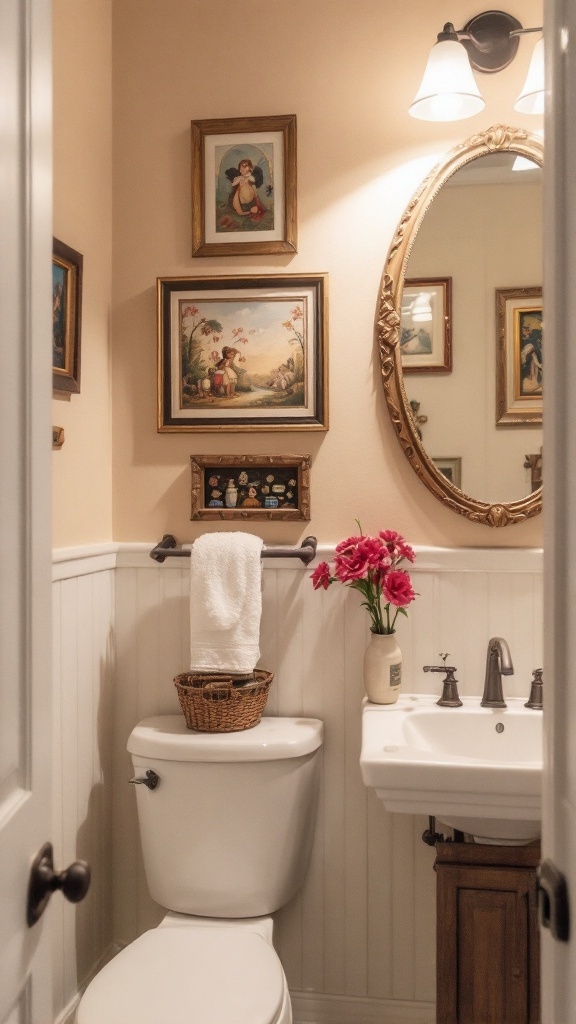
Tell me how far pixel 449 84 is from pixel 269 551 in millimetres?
1105

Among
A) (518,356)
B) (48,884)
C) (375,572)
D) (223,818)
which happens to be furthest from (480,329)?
(48,884)

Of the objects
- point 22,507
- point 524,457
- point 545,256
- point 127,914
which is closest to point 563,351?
point 545,256

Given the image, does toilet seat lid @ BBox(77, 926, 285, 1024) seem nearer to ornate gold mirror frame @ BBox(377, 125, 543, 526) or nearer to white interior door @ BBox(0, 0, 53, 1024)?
white interior door @ BBox(0, 0, 53, 1024)

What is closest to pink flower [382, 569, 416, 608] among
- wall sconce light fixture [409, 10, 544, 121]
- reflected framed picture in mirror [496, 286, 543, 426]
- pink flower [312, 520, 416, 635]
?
pink flower [312, 520, 416, 635]

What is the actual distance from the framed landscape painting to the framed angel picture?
90 millimetres

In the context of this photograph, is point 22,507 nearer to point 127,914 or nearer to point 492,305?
point 492,305

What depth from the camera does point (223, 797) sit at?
1.85 metres

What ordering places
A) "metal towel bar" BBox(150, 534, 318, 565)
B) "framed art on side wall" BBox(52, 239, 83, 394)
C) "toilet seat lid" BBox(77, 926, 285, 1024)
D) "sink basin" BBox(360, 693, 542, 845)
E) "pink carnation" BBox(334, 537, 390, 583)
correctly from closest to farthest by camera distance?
"toilet seat lid" BBox(77, 926, 285, 1024) < "sink basin" BBox(360, 693, 542, 845) < "framed art on side wall" BBox(52, 239, 83, 394) < "pink carnation" BBox(334, 537, 390, 583) < "metal towel bar" BBox(150, 534, 318, 565)

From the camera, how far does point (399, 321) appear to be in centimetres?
203

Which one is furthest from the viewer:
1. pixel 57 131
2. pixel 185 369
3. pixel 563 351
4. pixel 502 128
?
pixel 185 369

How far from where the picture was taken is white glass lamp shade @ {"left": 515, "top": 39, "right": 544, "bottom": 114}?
186 centimetres

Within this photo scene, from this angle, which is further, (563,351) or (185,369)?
(185,369)

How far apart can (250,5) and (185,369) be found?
0.90 metres

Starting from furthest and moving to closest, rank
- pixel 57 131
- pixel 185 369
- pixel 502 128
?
1. pixel 185 369
2. pixel 502 128
3. pixel 57 131
